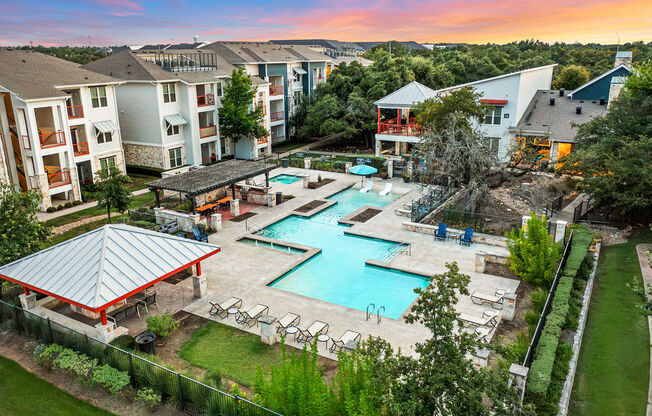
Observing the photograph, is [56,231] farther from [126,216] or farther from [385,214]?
[385,214]

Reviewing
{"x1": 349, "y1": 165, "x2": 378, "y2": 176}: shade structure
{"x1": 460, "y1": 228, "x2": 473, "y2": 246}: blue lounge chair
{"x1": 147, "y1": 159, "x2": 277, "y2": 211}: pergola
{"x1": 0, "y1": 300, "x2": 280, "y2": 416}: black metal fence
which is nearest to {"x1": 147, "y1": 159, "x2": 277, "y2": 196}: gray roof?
{"x1": 147, "y1": 159, "x2": 277, "y2": 211}: pergola

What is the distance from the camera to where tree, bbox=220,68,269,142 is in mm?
41000

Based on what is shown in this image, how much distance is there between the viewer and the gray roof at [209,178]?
83.5 feet

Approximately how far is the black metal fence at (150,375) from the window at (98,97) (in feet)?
72.8

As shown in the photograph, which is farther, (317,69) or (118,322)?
(317,69)

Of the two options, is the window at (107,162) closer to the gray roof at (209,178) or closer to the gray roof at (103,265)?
the gray roof at (209,178)

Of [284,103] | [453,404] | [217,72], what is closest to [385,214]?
[453,404]

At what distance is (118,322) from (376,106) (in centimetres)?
3491

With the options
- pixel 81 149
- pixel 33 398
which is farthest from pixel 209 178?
pixel 33 398

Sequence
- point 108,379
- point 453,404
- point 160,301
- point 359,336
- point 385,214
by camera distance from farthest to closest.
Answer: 1. point 385,214
2. point 160,301
3. point 359,336
4. point 108,379
5. point 453,404

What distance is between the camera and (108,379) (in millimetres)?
12992

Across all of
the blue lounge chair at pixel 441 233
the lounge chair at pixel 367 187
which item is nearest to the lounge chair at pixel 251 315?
the blue lounge chair at pixel 441 233

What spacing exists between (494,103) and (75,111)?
3283 centimetres

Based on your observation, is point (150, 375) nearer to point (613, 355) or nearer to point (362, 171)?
point (613, 355)
